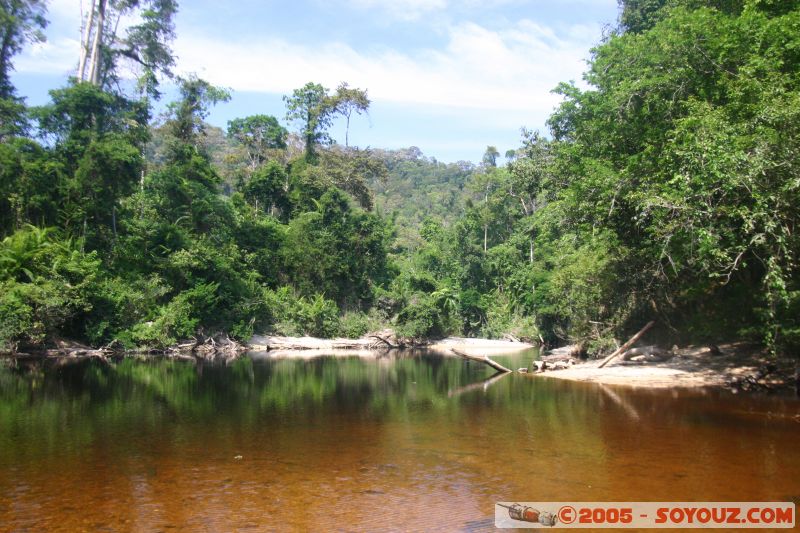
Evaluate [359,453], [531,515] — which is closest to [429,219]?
[359,453]

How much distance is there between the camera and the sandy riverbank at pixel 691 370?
18.0m

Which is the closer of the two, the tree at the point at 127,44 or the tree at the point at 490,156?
the tree at the point at 127,44

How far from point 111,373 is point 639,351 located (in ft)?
73.1

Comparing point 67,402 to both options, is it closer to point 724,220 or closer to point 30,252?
point 30,252

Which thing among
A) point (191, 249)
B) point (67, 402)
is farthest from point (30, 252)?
point (67, 402)

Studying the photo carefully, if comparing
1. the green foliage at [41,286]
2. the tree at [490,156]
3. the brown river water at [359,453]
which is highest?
the tree at [490,156]

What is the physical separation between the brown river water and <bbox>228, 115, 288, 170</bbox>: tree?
38879mm

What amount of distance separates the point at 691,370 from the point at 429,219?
47.9 meters

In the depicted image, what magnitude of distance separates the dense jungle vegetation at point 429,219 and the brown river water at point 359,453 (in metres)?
4.43

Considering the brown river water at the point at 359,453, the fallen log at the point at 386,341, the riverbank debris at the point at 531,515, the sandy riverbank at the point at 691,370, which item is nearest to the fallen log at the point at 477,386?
the brown river water at the point at 359,453

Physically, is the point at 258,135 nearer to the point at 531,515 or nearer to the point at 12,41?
the point at 12,41

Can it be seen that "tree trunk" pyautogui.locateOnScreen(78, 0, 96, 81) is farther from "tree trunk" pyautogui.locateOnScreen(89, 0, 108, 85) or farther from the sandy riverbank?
the sandy riverbank

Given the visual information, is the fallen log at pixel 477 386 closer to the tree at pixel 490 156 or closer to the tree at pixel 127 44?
the tree at pixel 127 44

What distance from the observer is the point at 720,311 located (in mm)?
17844
